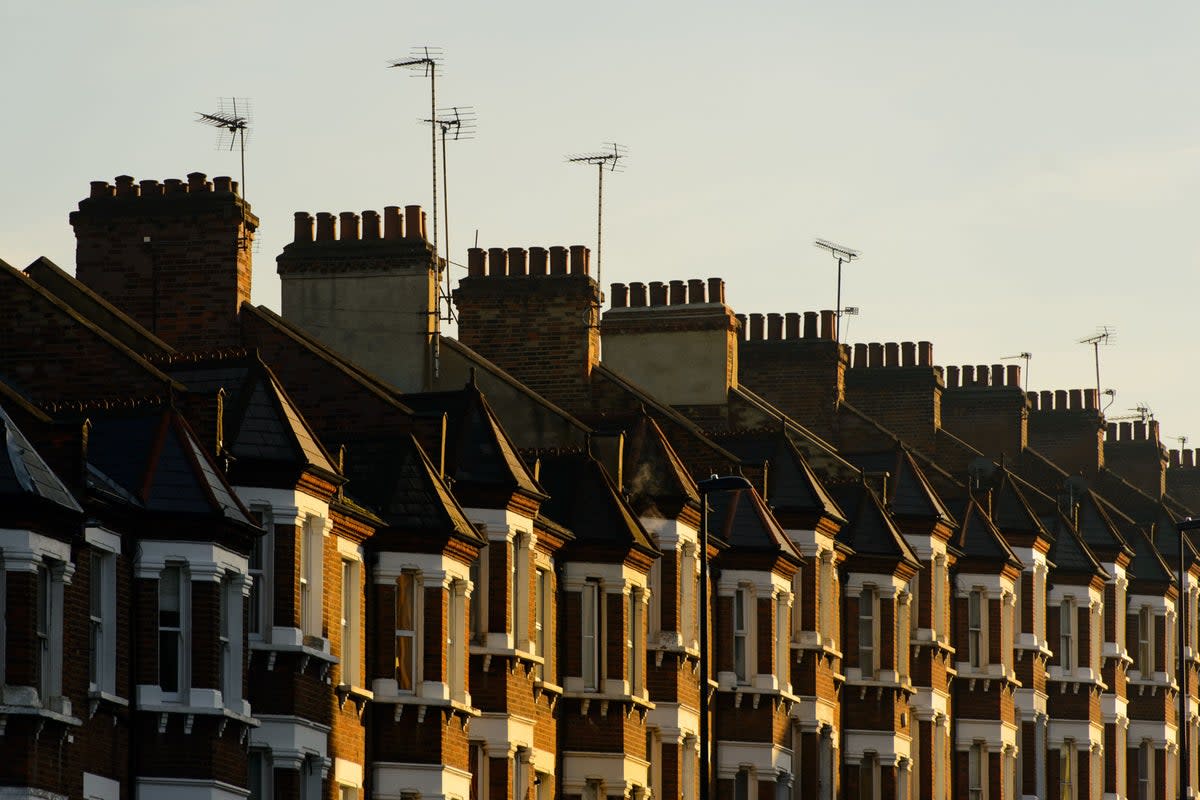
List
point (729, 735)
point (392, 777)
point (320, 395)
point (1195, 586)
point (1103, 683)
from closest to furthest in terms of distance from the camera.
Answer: point (392, 777) → point (320, 395) → point (729, 735) → point (1103, 683) → point (1195, 586)

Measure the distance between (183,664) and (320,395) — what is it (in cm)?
1079

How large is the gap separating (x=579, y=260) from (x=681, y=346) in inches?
254

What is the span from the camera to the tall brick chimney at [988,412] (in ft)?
291

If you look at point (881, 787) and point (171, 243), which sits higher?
point (171, 243)

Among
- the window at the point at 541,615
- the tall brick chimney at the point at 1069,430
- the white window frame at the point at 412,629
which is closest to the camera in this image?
the white window frame at the point at 412,629

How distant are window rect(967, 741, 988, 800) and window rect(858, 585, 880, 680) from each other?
737cm

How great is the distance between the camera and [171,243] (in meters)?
55.4

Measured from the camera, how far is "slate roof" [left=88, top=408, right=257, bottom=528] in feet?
141

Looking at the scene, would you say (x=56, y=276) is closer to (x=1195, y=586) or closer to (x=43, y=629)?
(x=43, y=629)

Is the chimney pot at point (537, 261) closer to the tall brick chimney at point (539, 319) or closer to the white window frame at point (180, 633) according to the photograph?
the tall brick chimney at point (539, 319)

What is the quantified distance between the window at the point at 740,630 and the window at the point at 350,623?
49.3 ft

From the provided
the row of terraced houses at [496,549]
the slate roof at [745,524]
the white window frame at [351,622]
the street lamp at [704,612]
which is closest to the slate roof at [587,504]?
the row of terraced houses at [496,549]

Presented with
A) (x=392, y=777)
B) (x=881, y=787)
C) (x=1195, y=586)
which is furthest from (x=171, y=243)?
(x=1195, y=586)

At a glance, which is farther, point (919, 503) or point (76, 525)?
point (919, 503)
